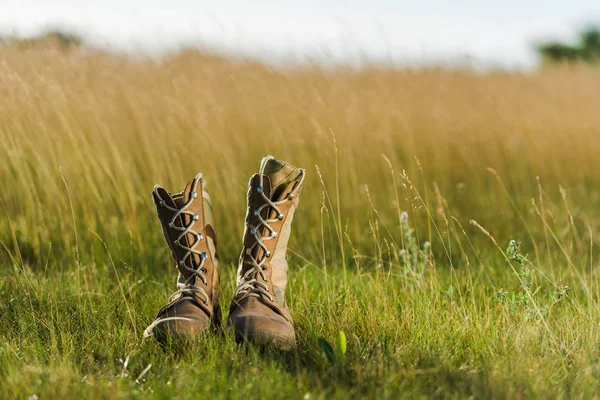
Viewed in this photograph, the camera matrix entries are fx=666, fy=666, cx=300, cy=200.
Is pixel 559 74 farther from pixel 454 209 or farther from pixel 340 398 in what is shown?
pixel 340 398

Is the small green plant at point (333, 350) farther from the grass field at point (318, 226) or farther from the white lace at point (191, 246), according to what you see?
the white lace at point (191, 246)

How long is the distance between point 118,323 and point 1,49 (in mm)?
2429

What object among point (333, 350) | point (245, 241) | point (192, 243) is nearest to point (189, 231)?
point (192, 243)

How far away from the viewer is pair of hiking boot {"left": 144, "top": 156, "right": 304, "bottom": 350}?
2.35 metres

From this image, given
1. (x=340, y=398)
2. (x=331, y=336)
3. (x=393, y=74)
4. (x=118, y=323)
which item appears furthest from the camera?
(x=393, y=74)

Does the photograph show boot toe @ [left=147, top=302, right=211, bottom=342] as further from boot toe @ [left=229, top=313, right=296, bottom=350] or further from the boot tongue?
the boot tongue

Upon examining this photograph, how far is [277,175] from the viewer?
8.11 ft

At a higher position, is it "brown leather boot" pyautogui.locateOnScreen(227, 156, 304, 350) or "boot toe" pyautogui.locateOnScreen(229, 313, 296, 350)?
"brown leather boot" pyautogui.locateOnScreen(227, 156, 304, 350)

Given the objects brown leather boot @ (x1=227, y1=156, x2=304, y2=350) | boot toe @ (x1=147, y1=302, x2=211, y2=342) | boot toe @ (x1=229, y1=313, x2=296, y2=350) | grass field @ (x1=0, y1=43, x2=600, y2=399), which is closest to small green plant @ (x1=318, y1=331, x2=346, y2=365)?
grass field @ (x1=0, y1=43, x2=600, y2=399)

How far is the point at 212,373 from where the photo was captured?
76.0 inches

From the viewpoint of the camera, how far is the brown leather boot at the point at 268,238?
7.68 feet

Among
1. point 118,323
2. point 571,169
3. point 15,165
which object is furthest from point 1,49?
point 571,169

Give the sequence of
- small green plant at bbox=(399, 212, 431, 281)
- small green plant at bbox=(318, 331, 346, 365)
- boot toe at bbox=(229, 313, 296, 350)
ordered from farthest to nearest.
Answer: small green plant at bbox=(399, 212, 431, 281)
boot toe at bbox=(229, 313, 296, 350)
small green plant at bbox=(318, 331, 346, 365)

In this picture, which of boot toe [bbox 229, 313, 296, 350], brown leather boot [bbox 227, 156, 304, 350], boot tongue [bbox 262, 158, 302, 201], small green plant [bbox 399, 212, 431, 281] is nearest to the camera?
boot toe [bbox 229, 313, 296, 350]
